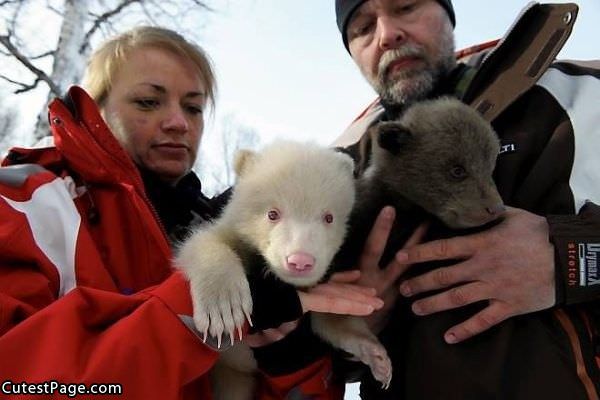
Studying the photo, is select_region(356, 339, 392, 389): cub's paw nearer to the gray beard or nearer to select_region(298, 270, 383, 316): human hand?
select_region(298, 270, 383, 316): human hand

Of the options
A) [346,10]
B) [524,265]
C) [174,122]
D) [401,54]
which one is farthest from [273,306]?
[346,10]

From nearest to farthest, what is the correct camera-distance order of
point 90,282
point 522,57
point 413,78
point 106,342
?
point 106,342, point 90,282, point 522,57, point 413,78

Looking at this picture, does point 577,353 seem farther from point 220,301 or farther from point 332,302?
point 220,301

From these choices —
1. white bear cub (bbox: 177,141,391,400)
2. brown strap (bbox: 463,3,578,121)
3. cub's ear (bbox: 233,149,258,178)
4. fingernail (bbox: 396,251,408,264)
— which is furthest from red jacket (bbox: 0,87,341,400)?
brown strap (bbox: 463,3,578,121)

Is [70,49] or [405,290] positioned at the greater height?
[405,290]

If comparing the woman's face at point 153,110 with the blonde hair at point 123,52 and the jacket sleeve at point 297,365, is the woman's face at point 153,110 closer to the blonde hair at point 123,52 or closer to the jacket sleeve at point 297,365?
the blonde hair at point 123,52

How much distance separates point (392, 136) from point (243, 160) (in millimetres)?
746

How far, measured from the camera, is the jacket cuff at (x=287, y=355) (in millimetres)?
2275

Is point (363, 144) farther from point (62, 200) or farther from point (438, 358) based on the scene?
point (62, 200)

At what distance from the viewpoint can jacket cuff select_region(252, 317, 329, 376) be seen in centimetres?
228

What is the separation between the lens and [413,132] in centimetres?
255

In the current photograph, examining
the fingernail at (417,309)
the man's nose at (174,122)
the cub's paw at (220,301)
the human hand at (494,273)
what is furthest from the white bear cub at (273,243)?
the man's nose at (174,122)

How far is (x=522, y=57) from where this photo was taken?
2.57 m

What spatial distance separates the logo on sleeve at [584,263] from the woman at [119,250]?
82 cm
